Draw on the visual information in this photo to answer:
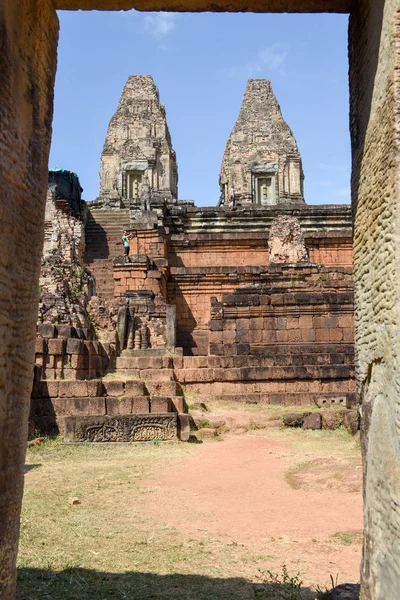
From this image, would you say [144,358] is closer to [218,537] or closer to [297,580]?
[218,537]

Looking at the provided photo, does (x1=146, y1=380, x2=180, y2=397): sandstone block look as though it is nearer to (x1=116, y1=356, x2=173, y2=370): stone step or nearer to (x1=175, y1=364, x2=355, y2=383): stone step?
(x1=175, y1=364, x2=355, y2=383): stone step

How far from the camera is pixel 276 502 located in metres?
6.43

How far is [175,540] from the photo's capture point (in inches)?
201

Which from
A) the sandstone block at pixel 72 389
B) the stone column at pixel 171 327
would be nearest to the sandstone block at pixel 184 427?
the sandstone block at pixel 72 389

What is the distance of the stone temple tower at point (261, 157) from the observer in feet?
115

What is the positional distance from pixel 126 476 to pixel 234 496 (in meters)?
1.61

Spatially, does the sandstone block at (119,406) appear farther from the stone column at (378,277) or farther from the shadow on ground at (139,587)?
the stone column at (378,277)

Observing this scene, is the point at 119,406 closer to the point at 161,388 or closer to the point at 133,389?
the point at 133,389

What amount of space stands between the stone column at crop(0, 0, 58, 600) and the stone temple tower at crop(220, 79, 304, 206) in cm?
3135

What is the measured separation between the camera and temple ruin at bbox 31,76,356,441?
37.5ft

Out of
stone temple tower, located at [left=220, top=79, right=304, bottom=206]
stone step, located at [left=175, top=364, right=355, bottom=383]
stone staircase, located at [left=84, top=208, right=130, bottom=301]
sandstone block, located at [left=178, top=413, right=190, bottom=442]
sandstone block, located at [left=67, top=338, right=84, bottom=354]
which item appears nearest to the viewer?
sandstone block, located at [left=178, top=413, right=190, bottom=442]

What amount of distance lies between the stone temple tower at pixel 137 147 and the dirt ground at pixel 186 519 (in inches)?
1125

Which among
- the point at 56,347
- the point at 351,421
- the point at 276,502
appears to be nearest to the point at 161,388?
the point at 56,347

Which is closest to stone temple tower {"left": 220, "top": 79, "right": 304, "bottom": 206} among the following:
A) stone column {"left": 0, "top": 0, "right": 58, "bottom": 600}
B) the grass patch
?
the grass patch
